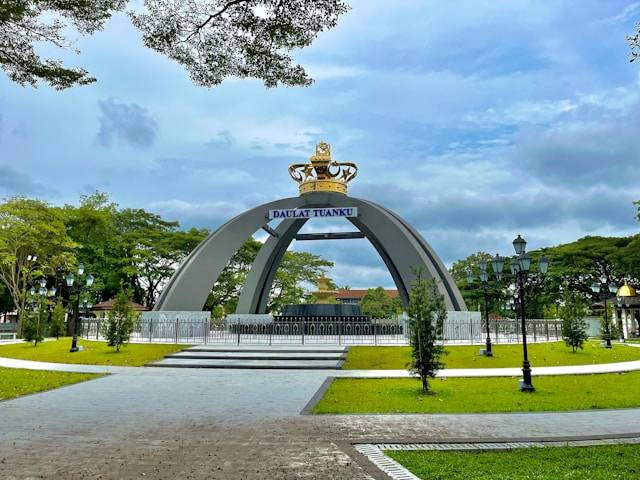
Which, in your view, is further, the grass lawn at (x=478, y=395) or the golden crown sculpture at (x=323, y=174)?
the golden crown sculpture at (x=323, y=174)

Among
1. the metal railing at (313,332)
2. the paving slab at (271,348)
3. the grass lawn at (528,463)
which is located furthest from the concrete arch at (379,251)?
the grass lawn at (528,463)

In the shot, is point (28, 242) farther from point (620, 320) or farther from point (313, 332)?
point (620, 320)

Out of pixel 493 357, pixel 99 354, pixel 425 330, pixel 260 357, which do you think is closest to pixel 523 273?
pixel 425 330

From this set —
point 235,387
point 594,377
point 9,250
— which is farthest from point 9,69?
point 9,250

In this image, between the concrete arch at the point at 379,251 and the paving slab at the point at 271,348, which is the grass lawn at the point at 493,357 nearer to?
the paving slab at the point at 271,348

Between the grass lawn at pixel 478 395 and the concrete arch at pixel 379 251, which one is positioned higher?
the concrete arch at pixel 379 251

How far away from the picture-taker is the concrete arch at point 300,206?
24.9m

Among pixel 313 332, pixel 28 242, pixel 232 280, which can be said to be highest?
pixel 28 242

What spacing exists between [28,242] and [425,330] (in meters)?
33.3

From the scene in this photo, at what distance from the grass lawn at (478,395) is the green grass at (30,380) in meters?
7.42

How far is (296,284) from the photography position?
47.0 metres

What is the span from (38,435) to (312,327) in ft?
59.7

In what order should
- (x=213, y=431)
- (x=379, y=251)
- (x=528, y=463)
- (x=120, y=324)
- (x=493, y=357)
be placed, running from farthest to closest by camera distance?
1. (x=379, y=251)
2. (x=120, y=324)
3. (x=493, y=357)
4. (x=213, y=431)
5. (x=528, y=463)

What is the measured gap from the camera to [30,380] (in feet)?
45.9
